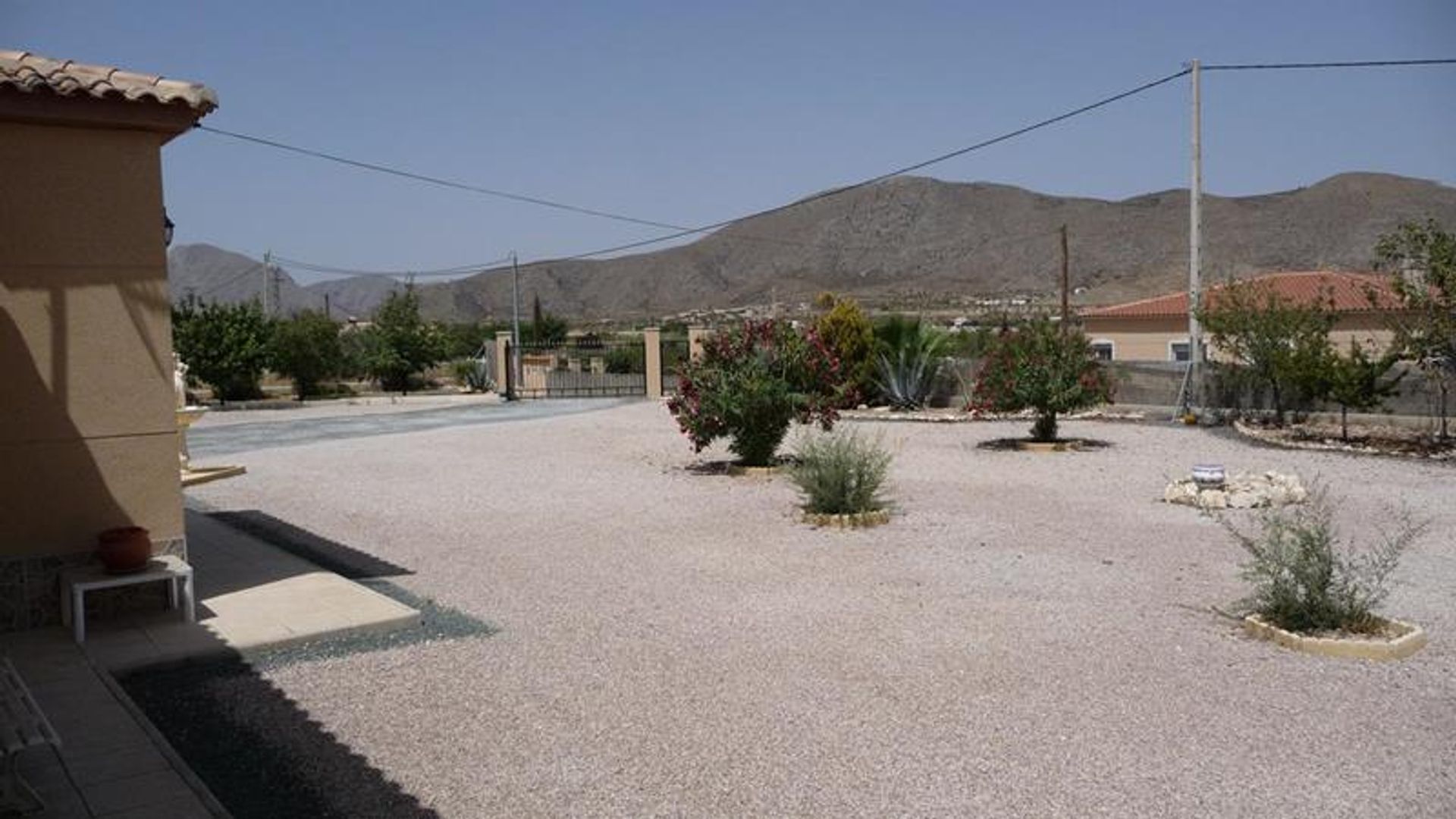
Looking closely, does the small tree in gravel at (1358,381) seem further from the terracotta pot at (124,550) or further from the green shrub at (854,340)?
the terracotta pot at (124,550)

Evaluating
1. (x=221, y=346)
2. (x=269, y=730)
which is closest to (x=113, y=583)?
(x=269, y=730)

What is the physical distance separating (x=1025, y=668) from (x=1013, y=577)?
97.7 inches

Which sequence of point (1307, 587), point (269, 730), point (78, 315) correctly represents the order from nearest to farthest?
point (269, 730)
point (1307, 587)
point (78, 315)

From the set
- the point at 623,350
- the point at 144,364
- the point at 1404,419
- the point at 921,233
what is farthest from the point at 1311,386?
the point at 921,233

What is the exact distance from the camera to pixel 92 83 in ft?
23.2

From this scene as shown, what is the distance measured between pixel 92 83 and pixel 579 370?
31.6 meters

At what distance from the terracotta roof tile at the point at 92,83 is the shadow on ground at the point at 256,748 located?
3432 mm

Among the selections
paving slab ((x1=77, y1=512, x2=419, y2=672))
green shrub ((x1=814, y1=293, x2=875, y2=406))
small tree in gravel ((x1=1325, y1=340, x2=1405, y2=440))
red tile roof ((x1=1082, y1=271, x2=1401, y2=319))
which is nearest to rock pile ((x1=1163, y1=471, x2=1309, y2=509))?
small tree in gravel ((x1=1325, y1=340, x2=1405, y2=440))

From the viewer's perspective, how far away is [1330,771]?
16.2 ft

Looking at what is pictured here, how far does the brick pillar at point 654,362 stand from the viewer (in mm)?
32500

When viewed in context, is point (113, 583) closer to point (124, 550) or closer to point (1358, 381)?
point (124, 550)

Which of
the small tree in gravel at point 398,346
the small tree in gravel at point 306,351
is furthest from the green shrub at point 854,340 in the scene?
the small tree in gravel at point 306,351

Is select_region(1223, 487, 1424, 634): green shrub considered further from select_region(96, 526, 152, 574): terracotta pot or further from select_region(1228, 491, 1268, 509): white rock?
select_region(96, 526, 152, 574): terracotta pot

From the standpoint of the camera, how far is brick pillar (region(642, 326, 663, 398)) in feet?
107
